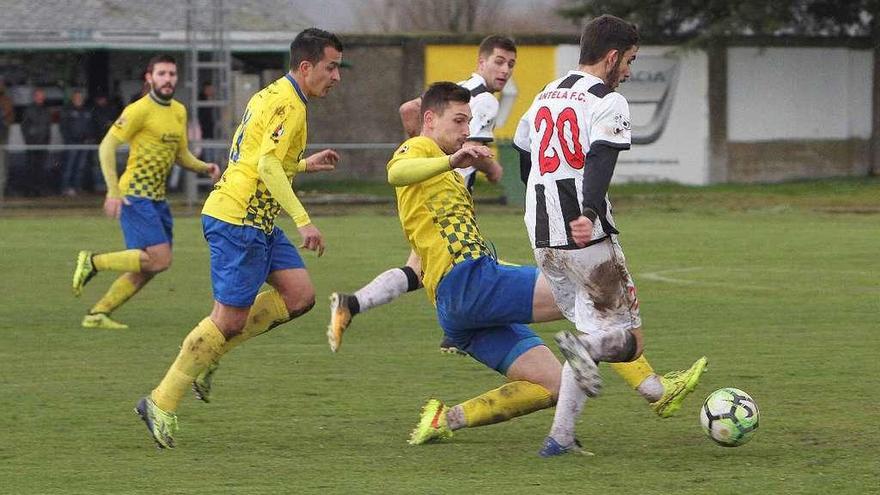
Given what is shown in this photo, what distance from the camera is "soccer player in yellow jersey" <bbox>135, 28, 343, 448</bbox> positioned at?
774cm

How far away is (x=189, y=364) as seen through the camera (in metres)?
7.75

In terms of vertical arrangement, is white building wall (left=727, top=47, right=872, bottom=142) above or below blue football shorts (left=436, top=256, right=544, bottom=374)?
above

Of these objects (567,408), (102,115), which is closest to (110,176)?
(567,408)

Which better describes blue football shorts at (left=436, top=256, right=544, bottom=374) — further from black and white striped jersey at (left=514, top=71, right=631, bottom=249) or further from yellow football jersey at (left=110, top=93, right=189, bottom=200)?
yellow football jersey at (left=110, top=93, right=189, bottom=200)

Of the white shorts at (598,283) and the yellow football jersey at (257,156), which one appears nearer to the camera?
the white shorts at (598,283)

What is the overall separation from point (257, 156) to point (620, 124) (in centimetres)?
207

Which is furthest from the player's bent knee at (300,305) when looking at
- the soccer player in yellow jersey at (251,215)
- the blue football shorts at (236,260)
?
the blue football shorts at (236,260)

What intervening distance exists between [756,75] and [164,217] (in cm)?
2216

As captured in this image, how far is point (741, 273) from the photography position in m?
16.3

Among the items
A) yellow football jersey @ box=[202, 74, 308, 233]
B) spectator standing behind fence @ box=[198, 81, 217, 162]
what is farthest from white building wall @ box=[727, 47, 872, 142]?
yellow football jersey @ box=[202, 74, 308, 233]

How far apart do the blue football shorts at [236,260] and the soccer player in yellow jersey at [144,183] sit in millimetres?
4500

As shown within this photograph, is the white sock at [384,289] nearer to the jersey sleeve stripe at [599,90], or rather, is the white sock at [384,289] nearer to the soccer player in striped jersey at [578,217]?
the soccer player in striped jersey at [578,217]

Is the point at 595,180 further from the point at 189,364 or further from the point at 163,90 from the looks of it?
the point at 163,90

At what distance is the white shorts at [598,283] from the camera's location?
7.01 meters
